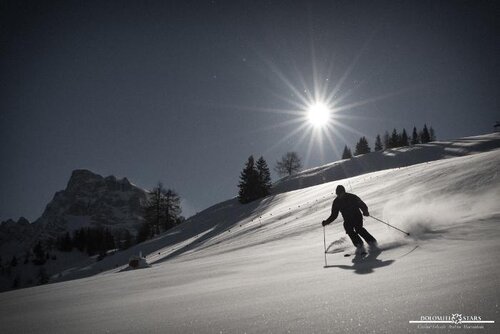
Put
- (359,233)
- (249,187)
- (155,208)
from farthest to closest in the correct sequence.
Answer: (155,208) → (249,187) → (359,233)

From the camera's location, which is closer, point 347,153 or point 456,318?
point 456,318

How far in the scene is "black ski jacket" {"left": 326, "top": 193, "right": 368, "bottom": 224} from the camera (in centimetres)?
642

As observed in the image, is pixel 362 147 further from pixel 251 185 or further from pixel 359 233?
pixel 359 233

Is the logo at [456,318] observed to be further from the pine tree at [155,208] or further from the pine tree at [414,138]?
the pine tree at [414,138]

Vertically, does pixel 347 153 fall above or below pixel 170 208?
above

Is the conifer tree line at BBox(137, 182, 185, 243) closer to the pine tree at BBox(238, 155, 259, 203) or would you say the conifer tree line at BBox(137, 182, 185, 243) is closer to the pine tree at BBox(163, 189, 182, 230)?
the pine tree at BBox(163, 189, 182, 230)

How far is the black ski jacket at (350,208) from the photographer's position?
6422 millimetres

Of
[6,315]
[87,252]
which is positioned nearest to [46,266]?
[87,252]

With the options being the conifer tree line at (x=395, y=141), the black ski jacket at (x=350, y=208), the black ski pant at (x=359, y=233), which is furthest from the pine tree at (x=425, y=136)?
the black ski pant at (x=359, y=233)

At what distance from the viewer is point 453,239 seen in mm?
4914

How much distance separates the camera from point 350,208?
21.6 ft

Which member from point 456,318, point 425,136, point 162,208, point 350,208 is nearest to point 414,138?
point 425,136

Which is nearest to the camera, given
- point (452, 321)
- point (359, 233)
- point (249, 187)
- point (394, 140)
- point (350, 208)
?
point (452, 321)

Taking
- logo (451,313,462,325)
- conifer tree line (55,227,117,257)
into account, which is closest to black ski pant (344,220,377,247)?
logo (451,313,462,325)
